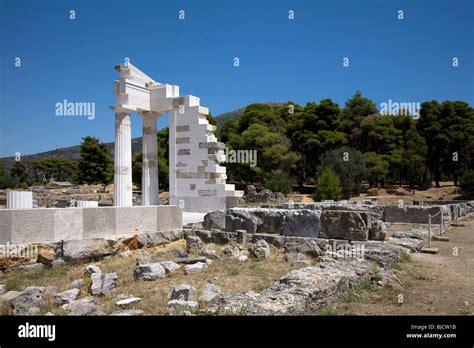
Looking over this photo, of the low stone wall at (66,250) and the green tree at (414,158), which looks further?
→ the green tree at (414,158)

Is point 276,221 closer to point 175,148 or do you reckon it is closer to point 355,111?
point 175,148

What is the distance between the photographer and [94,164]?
50500 millimetres

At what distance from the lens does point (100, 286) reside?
19.1 feet

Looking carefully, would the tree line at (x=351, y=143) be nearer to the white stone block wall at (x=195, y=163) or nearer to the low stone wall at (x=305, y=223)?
the white stone block wall at (x=195, y=163)

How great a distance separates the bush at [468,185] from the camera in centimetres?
2977

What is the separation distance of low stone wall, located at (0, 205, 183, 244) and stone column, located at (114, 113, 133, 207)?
Answer: 16.8 ft

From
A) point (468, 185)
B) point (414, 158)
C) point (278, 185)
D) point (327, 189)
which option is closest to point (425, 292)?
point (327, 189)

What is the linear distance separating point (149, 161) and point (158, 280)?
1000cm

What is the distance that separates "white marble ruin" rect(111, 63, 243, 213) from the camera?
48.3 ft

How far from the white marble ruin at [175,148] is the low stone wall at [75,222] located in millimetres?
5252

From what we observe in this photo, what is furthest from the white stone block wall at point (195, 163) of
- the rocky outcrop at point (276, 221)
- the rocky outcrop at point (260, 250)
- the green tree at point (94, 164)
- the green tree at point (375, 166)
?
the green tree at point (94, 164)
